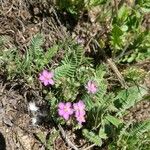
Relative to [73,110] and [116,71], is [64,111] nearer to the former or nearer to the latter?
[73,110]

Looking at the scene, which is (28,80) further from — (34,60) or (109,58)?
(109,58)

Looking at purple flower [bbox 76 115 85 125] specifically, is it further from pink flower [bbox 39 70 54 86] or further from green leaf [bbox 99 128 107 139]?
pink flower [bbox 39 70 54 86]

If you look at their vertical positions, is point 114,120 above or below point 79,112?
below

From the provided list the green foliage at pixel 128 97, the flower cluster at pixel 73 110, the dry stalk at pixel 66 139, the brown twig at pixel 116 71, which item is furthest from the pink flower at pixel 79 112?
the brown twig at pixel 116 71

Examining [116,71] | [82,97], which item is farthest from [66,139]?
[116,71]

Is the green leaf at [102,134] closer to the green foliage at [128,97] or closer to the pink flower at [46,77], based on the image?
the green foliage at [128,97]
